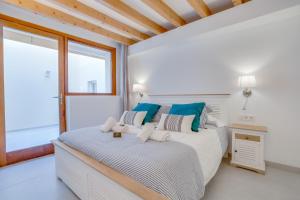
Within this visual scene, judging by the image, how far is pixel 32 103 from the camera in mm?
2727

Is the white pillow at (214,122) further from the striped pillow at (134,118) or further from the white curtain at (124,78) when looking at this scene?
the white curtain at (124,78)

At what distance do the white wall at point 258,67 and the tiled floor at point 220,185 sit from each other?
488 mm

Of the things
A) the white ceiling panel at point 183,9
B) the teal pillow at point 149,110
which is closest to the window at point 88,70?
the teal pillow at point 149,110

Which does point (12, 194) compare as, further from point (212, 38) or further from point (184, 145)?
point (212, 38)

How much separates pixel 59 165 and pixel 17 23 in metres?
2.35

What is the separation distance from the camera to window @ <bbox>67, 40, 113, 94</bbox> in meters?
3.19

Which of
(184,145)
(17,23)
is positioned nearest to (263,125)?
(184,145)

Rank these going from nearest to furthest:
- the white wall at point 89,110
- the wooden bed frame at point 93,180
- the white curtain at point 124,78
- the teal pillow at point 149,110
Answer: the wooden bed frame at point 93,180 < the teal pillow at point 149,110 < the white wall at point 89,110 < the white curtain at point 124,78

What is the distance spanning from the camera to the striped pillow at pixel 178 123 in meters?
2.07

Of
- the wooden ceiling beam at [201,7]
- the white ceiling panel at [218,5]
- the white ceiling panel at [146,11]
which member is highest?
the white ceiling panel at [146,11]

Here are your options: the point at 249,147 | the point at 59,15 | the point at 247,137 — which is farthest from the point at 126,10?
the point at 249,147

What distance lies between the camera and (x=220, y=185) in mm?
1800

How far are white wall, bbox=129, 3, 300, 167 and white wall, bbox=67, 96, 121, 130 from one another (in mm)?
1615

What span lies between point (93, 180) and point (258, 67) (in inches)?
103
